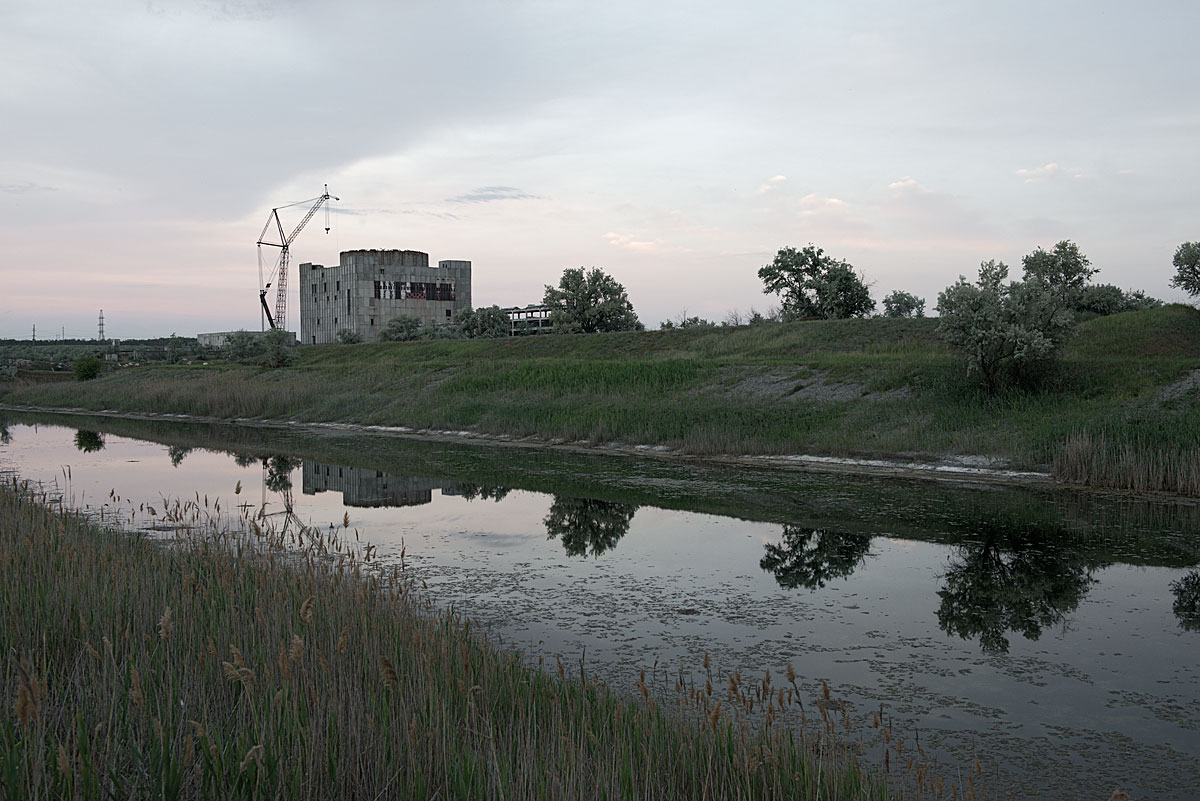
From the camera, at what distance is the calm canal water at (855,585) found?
712cm

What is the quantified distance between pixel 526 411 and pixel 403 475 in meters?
8.95

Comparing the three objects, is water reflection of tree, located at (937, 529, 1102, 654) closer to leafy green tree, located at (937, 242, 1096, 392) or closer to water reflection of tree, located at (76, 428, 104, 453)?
leafy green tree, located at (937, 242, 1096, 392)

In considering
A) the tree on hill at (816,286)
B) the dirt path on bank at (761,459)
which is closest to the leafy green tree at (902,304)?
Result: the tree on hill at (816,286)

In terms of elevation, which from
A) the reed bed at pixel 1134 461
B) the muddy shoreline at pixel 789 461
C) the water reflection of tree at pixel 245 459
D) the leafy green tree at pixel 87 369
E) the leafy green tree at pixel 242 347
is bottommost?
the water reflection of tree at pixel 245 459

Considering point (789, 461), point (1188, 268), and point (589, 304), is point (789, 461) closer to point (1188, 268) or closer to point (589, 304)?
point (1188, 268)

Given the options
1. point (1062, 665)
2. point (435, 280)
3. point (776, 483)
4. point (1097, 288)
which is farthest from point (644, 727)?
point (435, 280)

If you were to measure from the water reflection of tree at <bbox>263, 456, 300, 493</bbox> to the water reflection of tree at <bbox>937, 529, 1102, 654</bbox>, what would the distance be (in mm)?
13515

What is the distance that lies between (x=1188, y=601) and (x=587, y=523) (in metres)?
8.43

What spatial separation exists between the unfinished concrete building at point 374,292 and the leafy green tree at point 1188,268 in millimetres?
112182

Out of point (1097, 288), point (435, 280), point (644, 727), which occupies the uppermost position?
point (435, 280)

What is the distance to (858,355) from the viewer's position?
32031 mm

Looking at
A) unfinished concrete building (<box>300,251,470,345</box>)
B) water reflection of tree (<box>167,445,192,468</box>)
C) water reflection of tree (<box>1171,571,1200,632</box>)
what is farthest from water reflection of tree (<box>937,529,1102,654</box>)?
unfinished concrete building (<box>300,251,470,345</box>)

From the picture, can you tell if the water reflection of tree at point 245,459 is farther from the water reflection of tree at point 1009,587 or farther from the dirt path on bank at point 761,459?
the water reflection of tree at point 1009,587

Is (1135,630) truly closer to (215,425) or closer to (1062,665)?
(1062,665)
